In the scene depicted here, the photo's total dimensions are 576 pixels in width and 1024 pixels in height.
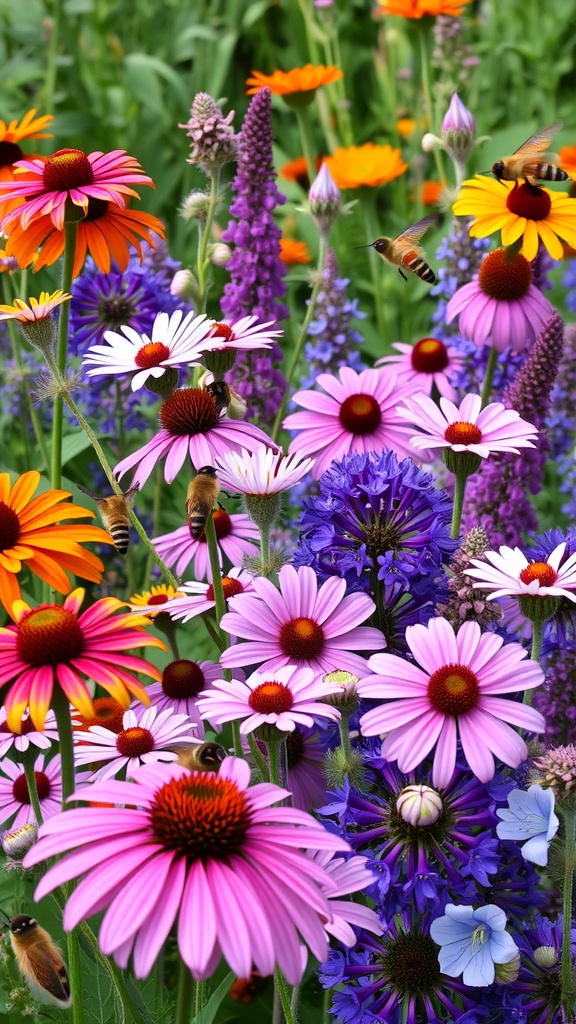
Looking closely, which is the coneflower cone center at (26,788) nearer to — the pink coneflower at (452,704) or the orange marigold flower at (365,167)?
the pink coneflower at (452,704)

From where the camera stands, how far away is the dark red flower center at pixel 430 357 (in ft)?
9.04

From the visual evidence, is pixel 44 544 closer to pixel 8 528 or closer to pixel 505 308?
pixel 8 528

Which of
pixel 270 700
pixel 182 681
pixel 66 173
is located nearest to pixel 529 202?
pixel 66 173

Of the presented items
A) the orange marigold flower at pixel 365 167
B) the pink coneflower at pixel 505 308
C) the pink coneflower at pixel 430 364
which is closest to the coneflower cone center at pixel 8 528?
the pink coneflower at pixel 505 308

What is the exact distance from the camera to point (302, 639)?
1620mm

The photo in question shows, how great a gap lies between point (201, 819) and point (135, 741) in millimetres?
488

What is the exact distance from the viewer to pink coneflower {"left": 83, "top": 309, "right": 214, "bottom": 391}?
1.75 metres

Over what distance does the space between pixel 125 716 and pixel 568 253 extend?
11.1 feet

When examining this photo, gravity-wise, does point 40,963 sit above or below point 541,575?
below

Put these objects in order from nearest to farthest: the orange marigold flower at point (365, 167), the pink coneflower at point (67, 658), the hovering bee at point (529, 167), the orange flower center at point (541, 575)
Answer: the pink coneflower at point (67, 658) → the orange flower center at point (541, 575) → the hovering bee at point (529, 167) → the orange marigold flower at point (365, 167)

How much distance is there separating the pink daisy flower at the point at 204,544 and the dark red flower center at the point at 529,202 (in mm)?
815

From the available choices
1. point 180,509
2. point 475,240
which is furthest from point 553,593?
point 180,509

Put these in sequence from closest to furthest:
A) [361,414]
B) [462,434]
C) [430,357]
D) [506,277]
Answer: [462,434]
[361,414]
[506,277]
[430,357]

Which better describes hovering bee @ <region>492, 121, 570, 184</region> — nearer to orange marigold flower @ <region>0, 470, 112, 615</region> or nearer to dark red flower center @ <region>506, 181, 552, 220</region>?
dark red flower center @ <region>506, 181, 552, 220</region>
